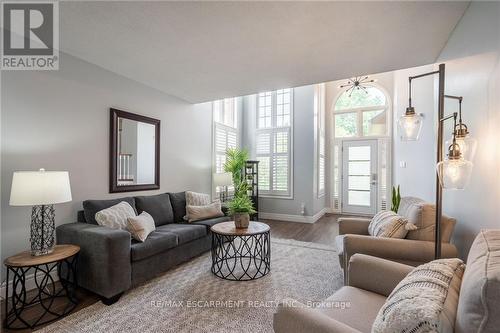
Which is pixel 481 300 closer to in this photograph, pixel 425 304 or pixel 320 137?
pixel 425 304

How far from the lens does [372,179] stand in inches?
241

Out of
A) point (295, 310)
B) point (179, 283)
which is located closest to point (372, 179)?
point (179, 283)

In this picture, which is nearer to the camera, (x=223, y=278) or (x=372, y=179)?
(x=223, y=278)

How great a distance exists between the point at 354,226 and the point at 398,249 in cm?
77

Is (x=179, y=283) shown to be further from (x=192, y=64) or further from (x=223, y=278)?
(x=192, y=64)

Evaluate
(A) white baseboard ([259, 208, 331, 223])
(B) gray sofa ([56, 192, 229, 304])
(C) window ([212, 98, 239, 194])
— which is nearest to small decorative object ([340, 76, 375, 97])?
(C) window ([212, 98, 239, 194])

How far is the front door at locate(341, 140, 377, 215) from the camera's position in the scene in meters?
6.12

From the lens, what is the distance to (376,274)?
1516mm

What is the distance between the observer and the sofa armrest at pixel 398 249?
74.9 inches

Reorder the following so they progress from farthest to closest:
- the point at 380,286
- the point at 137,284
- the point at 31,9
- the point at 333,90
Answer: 1. the point at 333,90
2. the point at 137,284
3. the point at 31,9
4. the point at 380,286

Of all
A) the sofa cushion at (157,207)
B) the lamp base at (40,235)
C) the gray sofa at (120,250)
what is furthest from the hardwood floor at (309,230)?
the lamp base at (40,235)

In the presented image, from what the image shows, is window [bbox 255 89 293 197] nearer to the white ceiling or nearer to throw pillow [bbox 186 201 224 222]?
throw pillow [bbox 186 201 224 222]

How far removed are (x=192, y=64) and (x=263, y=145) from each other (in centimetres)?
346

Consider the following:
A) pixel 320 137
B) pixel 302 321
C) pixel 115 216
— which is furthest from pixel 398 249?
pixel 320 137
